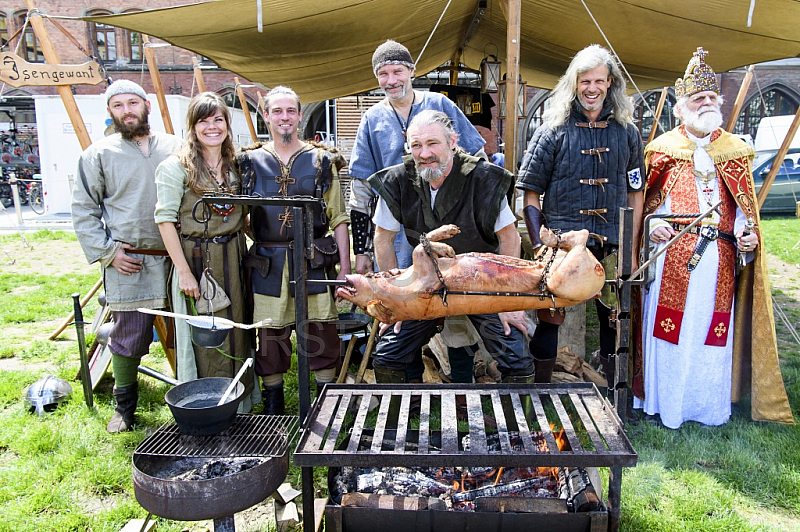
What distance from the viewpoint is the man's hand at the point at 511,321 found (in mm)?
2824

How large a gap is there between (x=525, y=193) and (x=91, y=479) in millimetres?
2811

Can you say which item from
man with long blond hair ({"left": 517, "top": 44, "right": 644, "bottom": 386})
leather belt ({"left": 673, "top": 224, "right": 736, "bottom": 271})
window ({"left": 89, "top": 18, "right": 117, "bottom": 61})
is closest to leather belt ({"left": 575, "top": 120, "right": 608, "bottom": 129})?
man with long blond hair ({"left": 517, "top": 44, "right": 644, "bottom": 386})

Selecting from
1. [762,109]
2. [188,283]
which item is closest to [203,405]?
[188,283]

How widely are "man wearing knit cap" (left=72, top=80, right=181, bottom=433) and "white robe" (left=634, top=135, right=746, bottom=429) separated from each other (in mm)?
3026

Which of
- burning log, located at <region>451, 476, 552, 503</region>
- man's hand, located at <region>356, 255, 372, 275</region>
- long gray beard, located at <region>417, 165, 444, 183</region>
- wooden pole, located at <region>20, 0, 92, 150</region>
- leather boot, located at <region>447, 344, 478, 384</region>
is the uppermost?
wooden pole, located at <region>20, 0, 92, 150</region>

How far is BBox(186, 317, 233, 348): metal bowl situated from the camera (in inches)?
92.0

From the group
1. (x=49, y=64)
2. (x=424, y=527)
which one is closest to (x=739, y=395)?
(x=424, y=527)

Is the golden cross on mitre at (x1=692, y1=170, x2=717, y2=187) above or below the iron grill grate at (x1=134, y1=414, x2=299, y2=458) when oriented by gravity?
above

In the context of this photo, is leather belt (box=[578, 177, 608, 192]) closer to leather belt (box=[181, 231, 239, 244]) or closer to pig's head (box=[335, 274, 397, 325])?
pig's head (box=[335, 274, 397, 325])

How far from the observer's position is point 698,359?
3.24 m

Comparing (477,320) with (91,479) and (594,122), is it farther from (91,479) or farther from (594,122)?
(91,479)

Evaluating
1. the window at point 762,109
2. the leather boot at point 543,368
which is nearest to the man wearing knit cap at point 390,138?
the leather boot at point 543,368

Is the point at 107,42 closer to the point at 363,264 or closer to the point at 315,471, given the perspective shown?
the point at 363,264

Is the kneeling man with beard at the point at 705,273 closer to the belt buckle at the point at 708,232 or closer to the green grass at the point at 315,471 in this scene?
the belt buckle at the point at 708,232
